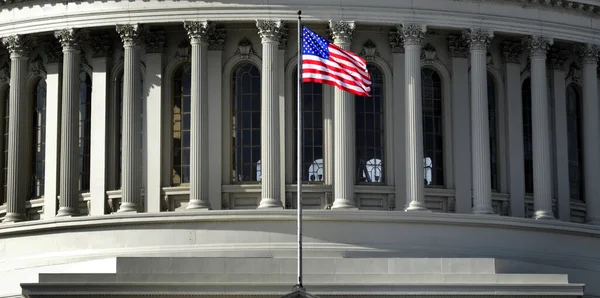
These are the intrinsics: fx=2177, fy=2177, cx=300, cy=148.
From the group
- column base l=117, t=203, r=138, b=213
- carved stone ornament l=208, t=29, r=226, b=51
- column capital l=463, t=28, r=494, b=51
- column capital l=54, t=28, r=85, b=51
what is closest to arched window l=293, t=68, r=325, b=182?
carved stone ornament l=208, t=29, r=226, b=51

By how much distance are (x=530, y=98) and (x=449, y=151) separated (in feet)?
16.3

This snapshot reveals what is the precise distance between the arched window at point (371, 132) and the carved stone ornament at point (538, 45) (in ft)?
20.9

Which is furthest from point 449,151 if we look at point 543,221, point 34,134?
point 34,134

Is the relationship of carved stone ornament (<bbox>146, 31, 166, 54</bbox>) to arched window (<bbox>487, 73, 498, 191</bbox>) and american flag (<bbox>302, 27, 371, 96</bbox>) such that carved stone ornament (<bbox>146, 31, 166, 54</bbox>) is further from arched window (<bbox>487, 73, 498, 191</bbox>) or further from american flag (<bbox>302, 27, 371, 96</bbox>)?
arched window (<bbox>487, 73, 498, 191</bbox>)

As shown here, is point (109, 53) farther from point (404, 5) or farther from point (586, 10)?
point (586, 10)

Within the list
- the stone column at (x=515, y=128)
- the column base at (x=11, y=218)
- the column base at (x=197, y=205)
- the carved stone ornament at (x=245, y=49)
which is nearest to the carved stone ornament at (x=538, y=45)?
Answer: the stone column at (x=515, y=128)

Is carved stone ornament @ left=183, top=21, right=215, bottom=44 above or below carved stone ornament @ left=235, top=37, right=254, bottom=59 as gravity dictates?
Answer: above

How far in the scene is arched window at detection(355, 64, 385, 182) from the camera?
3484 inches

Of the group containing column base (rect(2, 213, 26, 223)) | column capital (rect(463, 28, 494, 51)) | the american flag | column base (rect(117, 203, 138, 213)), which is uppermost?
column capital (rect(463, 28, 494, 51))

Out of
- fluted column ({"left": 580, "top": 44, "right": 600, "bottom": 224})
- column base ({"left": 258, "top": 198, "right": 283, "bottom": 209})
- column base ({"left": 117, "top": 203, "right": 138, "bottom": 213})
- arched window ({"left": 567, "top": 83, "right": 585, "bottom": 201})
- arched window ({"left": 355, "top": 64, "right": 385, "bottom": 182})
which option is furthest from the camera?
arched window ({"left": 567, "top": 83, "right": 585, "bottom": 201})

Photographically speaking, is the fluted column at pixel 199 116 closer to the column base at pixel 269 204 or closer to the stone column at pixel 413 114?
the column base at pixel 269 204

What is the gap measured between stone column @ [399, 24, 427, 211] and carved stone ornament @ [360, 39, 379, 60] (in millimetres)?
1490

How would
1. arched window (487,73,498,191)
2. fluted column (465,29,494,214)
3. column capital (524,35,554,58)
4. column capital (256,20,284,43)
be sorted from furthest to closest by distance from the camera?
arched window (487,73,498,191)
column capital (524,35,554,58)
fluted column (465,29,494,214)
column capital (256,20,284,43)

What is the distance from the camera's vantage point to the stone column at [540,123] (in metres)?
89.8
